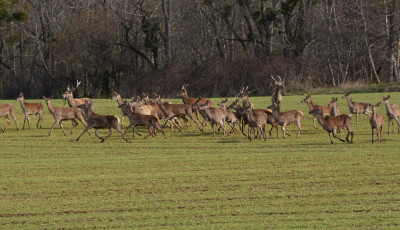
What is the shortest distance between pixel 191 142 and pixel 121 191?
8422mm

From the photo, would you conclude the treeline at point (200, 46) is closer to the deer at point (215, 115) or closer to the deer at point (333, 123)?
the deer at point (215, 115)

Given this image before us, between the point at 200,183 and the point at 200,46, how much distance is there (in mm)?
43986

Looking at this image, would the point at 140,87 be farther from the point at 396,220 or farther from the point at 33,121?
the point at 396,220

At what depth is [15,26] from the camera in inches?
2347

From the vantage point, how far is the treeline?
165 feet

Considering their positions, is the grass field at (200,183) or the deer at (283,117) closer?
the grass field at (200,183)

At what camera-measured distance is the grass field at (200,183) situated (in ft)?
34.1

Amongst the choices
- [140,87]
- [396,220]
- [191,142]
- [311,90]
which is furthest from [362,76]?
[396,220]

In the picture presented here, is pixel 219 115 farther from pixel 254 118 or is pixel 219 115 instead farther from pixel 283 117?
pixel 283 117

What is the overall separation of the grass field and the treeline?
27619 mm

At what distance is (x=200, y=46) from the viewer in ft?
187

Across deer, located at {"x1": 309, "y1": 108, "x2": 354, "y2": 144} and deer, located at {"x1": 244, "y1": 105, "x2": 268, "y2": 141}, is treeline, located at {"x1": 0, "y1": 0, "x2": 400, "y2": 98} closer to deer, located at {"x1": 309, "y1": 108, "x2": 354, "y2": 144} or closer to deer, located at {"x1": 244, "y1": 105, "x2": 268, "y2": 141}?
deer, located at {"x1": 244, "y1": 105, "x2": 268, "y2": 141}

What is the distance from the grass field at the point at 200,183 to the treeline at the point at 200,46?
27619 mm

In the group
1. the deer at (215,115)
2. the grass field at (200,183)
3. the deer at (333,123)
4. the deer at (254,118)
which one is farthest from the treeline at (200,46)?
the grass field at (200,183)
